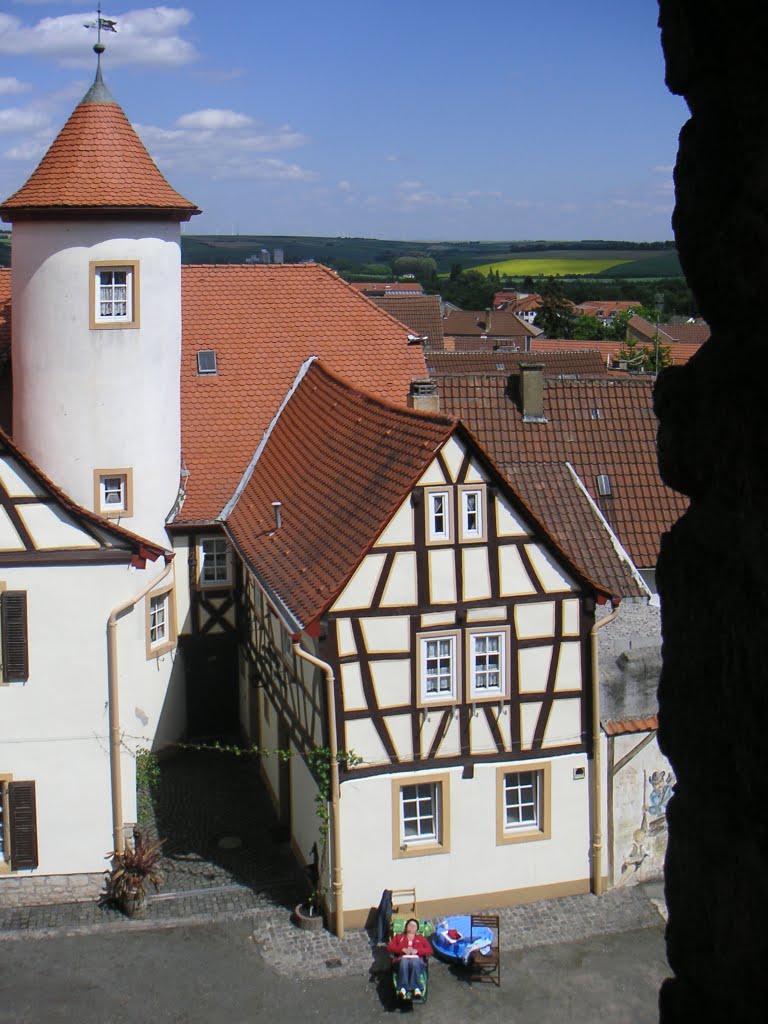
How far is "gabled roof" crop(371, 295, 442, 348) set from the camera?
5700 cm

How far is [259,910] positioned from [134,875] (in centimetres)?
173

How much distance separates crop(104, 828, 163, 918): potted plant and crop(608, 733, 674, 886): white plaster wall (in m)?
6.21

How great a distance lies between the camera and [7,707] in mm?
17000

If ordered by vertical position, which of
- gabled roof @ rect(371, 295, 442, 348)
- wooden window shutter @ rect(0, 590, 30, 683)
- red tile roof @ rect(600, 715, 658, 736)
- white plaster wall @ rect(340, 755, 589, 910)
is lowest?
white plaster wall @ rect(340, 755, 589, 910)

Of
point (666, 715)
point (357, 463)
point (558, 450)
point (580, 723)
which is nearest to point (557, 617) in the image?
point (580, 723)

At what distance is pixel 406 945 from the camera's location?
14.9 m

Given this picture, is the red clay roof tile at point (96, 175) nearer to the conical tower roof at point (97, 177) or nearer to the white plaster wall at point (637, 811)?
the conical tower roof at point (97, 177)

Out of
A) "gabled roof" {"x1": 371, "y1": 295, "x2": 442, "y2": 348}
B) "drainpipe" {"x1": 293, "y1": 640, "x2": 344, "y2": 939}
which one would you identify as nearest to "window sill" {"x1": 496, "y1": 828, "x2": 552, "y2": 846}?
"drainpipe" {"x1": 293, "y1": 640, "x2": 344, "y2": 939}

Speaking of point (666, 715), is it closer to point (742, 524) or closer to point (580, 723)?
point (742, 524)

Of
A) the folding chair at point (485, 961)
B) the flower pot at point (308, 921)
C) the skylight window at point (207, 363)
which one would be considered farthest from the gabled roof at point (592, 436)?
the flower pot at point (308, 921)

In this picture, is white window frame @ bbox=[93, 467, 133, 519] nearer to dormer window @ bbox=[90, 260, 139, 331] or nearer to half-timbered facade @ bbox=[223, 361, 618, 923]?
dormer window @ bbox=[90, 260, 139, 331]

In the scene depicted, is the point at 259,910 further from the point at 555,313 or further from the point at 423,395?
the point at 555,313

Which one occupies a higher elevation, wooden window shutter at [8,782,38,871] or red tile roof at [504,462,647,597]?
red tile roof at [504,462,647,597]

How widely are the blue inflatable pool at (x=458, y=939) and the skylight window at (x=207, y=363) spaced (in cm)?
1140
